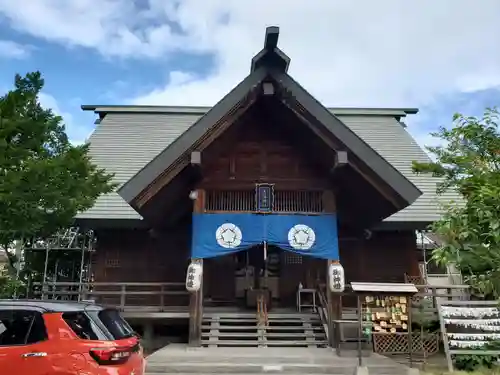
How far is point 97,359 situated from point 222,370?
434 centimetres

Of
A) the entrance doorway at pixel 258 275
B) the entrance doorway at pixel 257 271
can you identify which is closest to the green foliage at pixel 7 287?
the entrance doorway at pixel 258 275

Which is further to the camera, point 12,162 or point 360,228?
point 360,228

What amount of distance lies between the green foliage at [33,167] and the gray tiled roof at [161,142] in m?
3.52

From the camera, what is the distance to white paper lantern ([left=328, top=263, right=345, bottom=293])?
1068cm

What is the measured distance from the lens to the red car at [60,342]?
4.72 m

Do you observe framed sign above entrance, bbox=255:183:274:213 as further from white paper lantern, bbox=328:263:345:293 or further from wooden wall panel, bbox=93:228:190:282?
wooden wall panel, bbox=93:228:190:282

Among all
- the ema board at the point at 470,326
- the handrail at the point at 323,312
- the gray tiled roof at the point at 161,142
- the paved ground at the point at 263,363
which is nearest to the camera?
the paved ground at the point at 263,363

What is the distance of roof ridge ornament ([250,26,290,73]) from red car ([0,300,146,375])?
7045 mm

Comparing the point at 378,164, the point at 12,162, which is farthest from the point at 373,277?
the point at 12,162

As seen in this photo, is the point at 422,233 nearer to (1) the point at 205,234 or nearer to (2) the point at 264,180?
(2) the point at 264,180

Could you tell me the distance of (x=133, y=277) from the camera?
1425cm

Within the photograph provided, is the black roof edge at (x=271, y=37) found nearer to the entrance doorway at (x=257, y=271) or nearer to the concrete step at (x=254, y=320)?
the entrance doorway at (x=257, y=271)

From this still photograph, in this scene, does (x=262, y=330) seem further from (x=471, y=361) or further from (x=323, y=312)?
(x=471, y=361)

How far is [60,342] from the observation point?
15.7 feet
